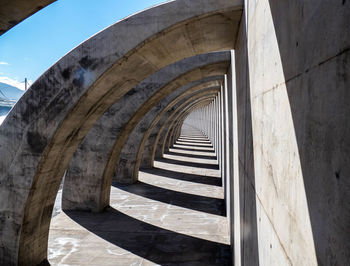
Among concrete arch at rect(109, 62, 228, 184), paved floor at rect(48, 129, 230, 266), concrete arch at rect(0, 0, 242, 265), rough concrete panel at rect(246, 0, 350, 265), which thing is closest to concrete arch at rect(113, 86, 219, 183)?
paved floor at rect(48, 129, 230, 266)

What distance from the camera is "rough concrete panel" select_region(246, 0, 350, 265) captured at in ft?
3.73

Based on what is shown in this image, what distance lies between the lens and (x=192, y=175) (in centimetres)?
1706

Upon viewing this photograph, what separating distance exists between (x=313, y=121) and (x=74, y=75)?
535cm

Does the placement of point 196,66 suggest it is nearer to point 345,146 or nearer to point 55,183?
point 55,183

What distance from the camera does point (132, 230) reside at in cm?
888

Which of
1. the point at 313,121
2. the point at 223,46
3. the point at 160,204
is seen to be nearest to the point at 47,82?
the point at 223,46

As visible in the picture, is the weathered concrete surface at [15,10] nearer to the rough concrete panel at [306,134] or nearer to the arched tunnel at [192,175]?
the arched tunnel at [192,175]

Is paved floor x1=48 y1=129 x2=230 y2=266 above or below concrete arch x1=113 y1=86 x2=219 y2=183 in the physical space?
below

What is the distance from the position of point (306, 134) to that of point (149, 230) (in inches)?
315

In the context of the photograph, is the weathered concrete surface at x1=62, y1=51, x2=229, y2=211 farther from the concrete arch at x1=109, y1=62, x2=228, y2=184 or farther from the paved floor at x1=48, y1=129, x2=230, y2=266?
the paved floor at x1=48, y1=129, x2=230, y2=266

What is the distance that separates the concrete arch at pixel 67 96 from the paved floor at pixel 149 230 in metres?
1.37

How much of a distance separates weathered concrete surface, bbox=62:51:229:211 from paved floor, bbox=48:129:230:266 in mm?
635

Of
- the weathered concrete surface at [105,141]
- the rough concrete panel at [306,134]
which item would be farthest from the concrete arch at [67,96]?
the weathered concrete surface at [105,141]

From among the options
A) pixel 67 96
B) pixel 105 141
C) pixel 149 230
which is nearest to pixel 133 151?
pixel 105 141
